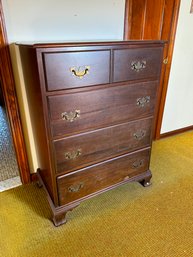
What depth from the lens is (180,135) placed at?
258 centimetres

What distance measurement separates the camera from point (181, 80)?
88.0 inches

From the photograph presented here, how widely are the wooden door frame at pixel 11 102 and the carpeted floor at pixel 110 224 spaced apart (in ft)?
0.72

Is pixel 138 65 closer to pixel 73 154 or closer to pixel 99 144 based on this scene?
pixel 99 144

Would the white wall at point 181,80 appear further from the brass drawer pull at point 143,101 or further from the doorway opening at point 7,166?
the doorway opening at point 7,166

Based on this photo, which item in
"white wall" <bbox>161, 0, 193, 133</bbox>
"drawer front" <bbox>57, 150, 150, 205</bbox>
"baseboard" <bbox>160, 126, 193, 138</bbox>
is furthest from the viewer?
"baseboard" <bbox>160, 126, 193, 138</bbox>

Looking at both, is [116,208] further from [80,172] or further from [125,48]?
[125,48]

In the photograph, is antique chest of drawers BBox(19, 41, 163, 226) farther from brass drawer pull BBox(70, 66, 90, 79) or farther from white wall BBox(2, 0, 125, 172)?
white wall BBox(2, 0, 125, 172)

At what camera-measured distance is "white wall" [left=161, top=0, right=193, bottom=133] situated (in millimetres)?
1950

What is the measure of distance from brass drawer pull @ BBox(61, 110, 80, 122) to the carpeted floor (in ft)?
2.58

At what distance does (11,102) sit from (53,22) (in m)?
0.64

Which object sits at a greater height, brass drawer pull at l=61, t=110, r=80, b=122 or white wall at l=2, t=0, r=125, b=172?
white wall at l=2, t=0, r=125, b=172

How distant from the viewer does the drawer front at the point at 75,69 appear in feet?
3.16

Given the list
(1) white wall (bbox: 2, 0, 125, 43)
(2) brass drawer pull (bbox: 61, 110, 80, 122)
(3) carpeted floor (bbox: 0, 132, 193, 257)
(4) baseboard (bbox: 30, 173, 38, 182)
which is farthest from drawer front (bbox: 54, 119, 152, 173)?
(1) white wall (bbox: 2, 0, 125, 43)

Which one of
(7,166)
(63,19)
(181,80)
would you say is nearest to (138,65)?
(63,19)
